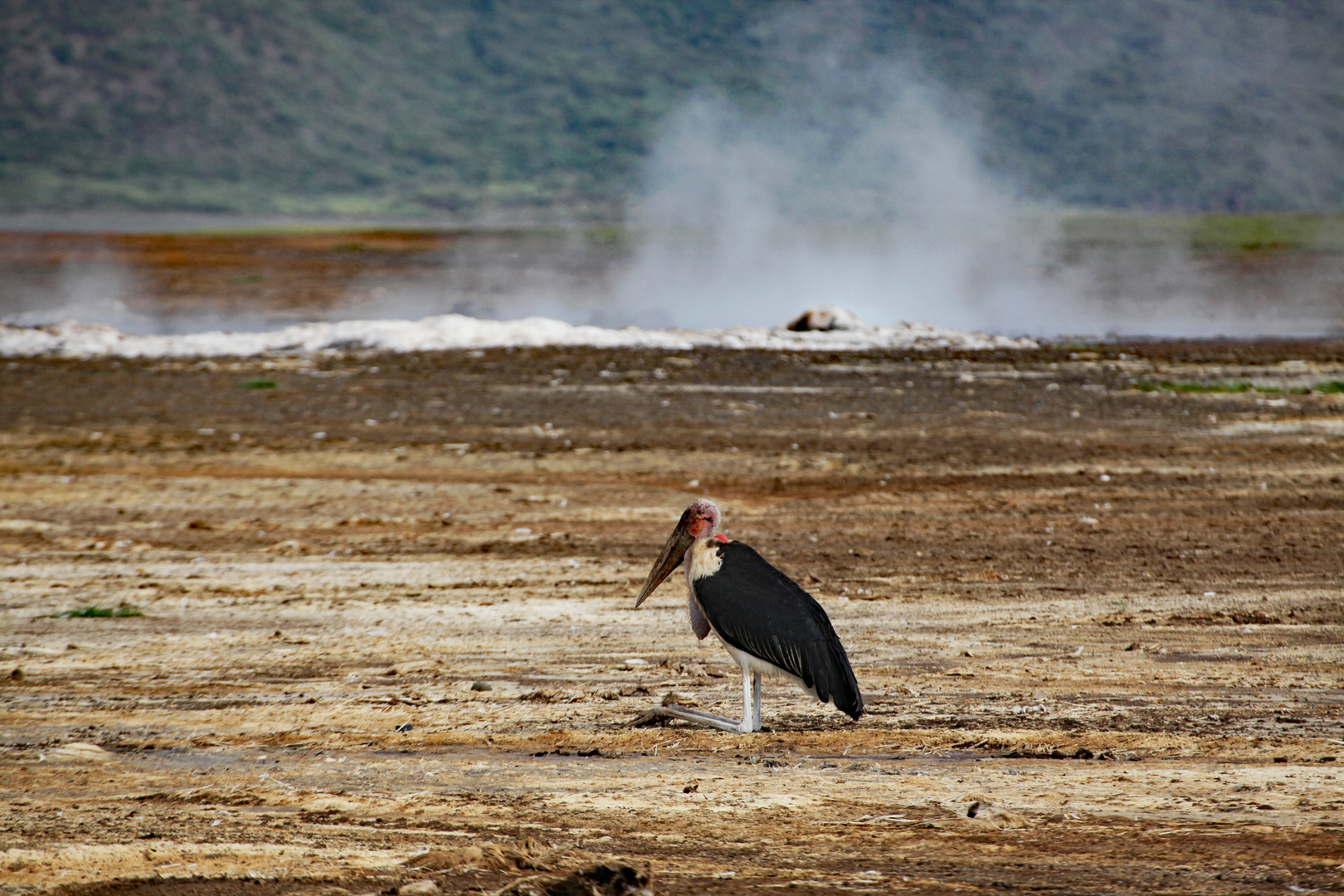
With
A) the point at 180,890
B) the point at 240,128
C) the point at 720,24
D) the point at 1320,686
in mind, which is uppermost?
the point at 720,24

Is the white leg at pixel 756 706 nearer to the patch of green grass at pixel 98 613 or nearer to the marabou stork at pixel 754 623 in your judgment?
the marabou stork at pixel 754 623

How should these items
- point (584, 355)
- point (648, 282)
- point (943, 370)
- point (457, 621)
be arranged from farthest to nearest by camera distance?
point (648, 282) → point (584, 355) → point (943, 370) → point (457, 621)

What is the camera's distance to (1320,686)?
25.0 feet

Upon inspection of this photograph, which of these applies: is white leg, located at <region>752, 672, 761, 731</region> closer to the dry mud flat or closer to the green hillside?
the dry mud flat

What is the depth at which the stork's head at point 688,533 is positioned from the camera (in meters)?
6.99

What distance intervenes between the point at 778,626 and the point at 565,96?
155 meters

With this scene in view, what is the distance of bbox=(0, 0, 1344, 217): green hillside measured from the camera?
132750 mm

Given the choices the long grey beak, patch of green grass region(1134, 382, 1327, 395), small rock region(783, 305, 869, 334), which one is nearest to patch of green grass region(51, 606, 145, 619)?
the long grey beak

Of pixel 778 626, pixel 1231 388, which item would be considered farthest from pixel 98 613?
pixel 1231 388

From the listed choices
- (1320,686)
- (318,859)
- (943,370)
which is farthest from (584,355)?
(318,859)

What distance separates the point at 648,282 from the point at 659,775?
4545 centimetres

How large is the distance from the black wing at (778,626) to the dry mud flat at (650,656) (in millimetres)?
383

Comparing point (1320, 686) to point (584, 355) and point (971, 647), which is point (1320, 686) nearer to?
point (971, 647)

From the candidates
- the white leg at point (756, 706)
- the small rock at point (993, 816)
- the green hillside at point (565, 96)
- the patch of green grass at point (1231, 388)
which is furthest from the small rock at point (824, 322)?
the green hillside at point (565, 96)
